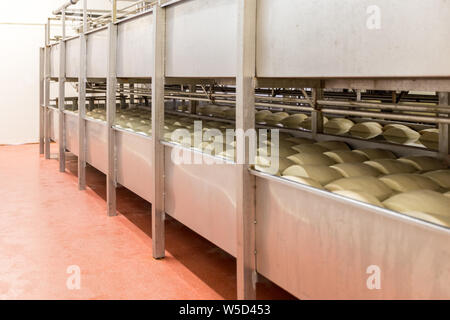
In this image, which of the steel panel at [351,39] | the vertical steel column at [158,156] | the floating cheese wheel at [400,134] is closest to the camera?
the steel panel at [351,39]

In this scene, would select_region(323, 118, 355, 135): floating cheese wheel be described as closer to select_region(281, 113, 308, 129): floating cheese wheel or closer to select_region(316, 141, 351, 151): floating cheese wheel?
select_region(281, 113, 308, 129): floating cheese wheel

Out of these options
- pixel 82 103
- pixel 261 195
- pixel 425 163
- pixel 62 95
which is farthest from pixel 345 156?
pixel 62 95

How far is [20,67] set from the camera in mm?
6785

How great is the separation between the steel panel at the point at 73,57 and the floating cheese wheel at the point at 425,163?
3.07 meters

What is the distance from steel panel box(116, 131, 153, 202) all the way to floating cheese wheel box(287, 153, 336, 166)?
35.1 inches

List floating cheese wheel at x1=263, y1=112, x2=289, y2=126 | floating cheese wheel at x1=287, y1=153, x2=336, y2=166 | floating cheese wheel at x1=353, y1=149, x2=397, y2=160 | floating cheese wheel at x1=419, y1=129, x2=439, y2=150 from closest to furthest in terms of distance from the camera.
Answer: floating cheese wheel at x1=287, y1=153, x2=336, y2=166 < floating cheese wheel at x1=353, y1=149, x2=397, y2=160 < floating cheese wheel at x1=419, y1=129, x2=439, y2=150 < floating cheese wheel at x1=263, y1=112, x2=289, y2=126

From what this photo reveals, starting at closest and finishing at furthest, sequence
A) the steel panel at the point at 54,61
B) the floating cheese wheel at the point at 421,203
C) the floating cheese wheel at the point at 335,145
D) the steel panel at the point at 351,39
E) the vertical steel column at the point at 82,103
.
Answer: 1. the steel panel at the point at 351,39
2. the floating cheese wheel at the point at 421,203
3. the floating cheese wheel at the point at 335,145
4. the vertical steel column at the point at 82,103
5. the steel panel at the point at 54,61

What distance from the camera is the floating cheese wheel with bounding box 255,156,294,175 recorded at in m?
→ 1.63

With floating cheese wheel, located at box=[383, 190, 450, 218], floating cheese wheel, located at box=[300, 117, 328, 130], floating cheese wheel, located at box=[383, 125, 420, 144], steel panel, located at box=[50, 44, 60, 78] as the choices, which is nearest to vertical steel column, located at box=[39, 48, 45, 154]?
steel panel, located at box=[50, 44, 60, 78]

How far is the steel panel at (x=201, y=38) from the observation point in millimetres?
1580

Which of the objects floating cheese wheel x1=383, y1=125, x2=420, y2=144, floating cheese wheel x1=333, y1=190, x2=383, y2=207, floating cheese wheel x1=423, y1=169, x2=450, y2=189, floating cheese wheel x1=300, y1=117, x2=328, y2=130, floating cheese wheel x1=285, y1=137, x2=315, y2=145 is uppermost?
floating cheese wheel x1=300, y1=117, x2=328, y2=130

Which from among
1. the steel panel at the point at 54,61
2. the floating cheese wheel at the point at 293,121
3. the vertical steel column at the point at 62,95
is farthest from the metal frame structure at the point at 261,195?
the steel panel at the point at 54,61

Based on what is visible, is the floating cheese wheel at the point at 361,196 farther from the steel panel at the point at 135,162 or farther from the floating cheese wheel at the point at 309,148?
the steel panel at the point at 135,162

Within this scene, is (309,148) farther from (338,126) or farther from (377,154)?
(338,126)
